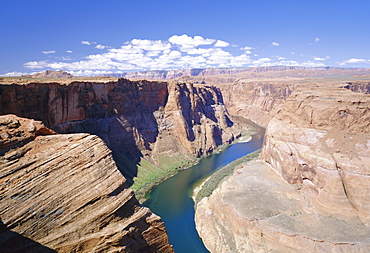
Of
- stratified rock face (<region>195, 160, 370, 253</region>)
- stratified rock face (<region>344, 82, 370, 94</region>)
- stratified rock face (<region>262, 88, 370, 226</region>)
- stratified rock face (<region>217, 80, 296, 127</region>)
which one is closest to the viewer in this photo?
stratified rock face (<region>195, 160, 370, 253</region>)

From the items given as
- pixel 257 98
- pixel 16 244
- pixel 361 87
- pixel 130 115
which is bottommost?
pixel 257 98

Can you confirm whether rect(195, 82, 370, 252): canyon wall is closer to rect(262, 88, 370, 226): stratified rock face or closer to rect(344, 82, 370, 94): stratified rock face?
rect(262, 88, 370, 226): stratified rock face

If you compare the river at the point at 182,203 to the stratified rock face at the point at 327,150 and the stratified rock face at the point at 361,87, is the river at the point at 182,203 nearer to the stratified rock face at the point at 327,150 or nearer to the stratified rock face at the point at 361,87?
the stratified rock face at the point at 327,150

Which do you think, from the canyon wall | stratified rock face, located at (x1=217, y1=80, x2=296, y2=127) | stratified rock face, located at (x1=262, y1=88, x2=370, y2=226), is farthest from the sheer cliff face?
stratified rock face, located at (x1=217, y1=80, x2=296, y2=127)

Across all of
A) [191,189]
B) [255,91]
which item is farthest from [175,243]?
[255,91]

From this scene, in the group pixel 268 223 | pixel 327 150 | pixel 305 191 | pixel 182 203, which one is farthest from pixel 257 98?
pixel 268 223

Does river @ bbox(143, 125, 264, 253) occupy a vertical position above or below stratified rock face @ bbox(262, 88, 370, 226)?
below

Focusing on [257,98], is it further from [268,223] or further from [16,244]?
[16,244]
